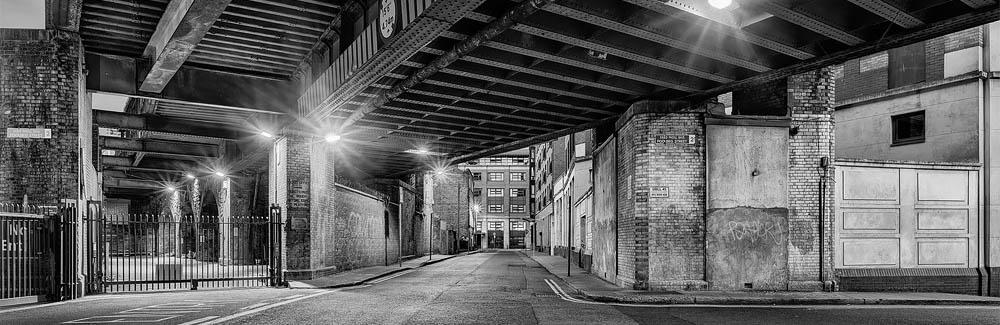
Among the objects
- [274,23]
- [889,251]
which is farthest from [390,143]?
[889,251]

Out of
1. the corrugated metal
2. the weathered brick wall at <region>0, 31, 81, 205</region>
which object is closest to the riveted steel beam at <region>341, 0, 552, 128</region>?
the corrugated metal

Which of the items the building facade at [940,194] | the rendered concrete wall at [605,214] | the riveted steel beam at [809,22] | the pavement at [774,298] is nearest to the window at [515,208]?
the rendered concrete wall at [605,214]

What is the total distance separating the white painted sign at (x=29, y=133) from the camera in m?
14.3

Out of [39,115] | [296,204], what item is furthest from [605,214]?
[39,115]

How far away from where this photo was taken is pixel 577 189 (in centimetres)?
3516

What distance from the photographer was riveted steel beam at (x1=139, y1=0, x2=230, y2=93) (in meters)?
11.4

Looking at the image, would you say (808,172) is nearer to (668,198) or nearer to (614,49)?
(668,198)

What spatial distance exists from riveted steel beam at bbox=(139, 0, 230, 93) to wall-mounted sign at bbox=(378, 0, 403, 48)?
2.34m

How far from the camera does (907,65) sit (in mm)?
19484

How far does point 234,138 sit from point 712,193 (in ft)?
53.5

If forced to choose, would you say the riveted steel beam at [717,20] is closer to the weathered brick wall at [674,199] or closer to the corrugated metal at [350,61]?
the corrugated metal at [350,61]

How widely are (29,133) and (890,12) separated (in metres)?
15.5

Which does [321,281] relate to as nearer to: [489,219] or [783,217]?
[783,217]

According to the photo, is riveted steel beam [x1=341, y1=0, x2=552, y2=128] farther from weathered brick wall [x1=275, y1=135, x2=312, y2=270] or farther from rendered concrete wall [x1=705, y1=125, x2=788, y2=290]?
rendered concrete wall [x1=705, y1=125, x2=788, y2=290]
